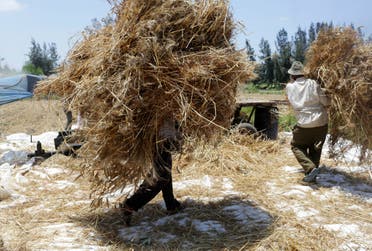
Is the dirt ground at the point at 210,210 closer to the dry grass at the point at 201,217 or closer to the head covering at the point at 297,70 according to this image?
the dry grass at the point at 201,217

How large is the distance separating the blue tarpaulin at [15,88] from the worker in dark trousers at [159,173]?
4953mm

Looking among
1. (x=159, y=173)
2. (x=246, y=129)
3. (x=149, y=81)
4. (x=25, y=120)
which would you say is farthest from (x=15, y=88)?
(x=25, y=120)

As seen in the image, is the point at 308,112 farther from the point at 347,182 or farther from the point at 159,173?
the point at 159,173

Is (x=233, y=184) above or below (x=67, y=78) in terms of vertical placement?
below

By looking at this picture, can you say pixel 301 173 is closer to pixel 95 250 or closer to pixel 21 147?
pixel 95 250

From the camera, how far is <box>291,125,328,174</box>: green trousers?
5.04 metres

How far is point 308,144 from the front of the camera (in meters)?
5.19

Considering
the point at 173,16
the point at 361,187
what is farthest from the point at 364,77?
the point at 173,16

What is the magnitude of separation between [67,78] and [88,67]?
1.03ft

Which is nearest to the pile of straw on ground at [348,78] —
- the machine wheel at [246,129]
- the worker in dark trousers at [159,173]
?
the worker in dark trousers at [159,173]

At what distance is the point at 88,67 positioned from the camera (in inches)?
133

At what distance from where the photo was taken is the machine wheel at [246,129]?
7223 mm

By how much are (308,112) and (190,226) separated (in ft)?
7.21

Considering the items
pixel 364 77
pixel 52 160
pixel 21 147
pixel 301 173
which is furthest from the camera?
pixel 21 147
